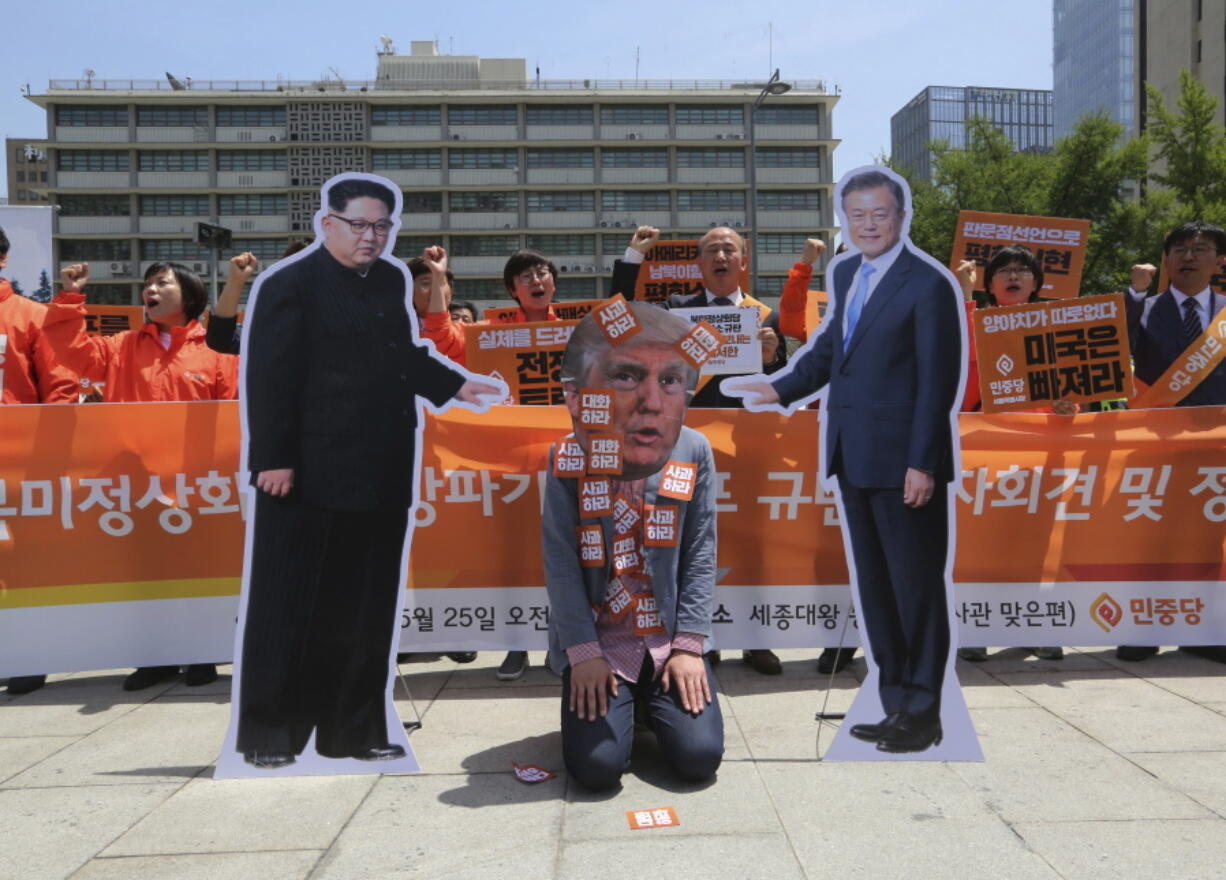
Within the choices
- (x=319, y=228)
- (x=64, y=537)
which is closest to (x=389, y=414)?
(x=319, y=228)

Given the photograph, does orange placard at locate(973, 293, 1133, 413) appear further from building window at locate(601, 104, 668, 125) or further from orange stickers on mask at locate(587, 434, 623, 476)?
building window at locate(601, 104, 668, 125)

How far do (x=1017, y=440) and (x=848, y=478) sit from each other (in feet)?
5.67

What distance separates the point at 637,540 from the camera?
13.3ft

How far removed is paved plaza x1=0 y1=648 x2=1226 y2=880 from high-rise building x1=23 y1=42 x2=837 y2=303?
55.9m

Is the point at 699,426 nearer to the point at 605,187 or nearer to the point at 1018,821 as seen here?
the point at 1018,821

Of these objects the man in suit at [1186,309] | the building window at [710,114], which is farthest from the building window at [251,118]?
the man in suit at [1186,309]

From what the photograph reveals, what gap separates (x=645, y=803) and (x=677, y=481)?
122 centimetres

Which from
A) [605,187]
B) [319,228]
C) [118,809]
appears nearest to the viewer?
[118,809]

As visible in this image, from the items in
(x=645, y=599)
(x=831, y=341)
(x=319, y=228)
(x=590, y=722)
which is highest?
(x=319, y=228)

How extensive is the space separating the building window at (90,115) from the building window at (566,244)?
25.7m

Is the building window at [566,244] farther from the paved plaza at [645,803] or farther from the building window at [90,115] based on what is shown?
the paved plaza at [645,803]

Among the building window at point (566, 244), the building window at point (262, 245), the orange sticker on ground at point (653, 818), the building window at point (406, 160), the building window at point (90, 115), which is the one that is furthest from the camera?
the building window at point (566, 244)

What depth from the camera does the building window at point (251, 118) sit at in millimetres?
60875

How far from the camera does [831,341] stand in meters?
4.14
